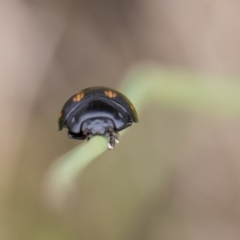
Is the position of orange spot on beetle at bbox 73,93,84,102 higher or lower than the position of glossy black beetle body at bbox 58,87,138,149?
higher

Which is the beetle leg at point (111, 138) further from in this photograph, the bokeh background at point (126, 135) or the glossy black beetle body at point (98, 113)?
the bokeh background at point (126, 135)

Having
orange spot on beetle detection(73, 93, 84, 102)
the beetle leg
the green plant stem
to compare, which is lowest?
the beetle leg

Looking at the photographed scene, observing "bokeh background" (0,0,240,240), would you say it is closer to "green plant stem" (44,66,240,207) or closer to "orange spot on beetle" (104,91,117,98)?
"green plant stem" (44,66,240,207)

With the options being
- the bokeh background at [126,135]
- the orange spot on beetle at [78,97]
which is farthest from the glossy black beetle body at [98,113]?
the bokeh background at [126,135]

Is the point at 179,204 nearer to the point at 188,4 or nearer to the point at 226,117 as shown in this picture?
the point at 226,117

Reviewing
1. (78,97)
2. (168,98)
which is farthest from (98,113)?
(168,98)

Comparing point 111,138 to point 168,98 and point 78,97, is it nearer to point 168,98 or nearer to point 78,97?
point 78,97

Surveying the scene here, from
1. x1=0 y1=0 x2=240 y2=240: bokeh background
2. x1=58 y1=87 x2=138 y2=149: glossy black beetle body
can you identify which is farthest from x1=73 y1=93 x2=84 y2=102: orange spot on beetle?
x1=0 y1=0 x2=240 y2=240: bokeh background
